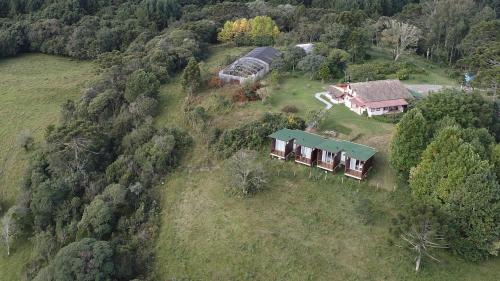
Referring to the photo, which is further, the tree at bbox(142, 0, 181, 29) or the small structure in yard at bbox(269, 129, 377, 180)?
the tree at bbox(142, 0, 181, 29)

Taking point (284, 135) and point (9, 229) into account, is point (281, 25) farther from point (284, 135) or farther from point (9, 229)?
point (9, 229)

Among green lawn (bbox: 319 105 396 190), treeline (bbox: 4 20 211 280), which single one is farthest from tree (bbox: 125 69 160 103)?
green lawn (bbox: 319 105 396 190)

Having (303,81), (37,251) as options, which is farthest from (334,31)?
(37,251)

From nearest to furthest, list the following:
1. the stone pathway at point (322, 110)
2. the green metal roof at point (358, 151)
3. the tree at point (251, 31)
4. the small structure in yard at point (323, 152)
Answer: the green metal roof at point (358, 151)
the small structure in yard at point (323, 152)
the stone pathway at point (322, 110)
the tree at point (251, 31)

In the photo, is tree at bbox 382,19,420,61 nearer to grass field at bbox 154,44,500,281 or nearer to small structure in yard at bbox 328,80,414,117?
small structure in yard at bbox 328,80,414,117

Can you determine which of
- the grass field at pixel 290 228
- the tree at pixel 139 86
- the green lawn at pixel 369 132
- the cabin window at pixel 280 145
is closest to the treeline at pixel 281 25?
the green lawn at pixel 369 132

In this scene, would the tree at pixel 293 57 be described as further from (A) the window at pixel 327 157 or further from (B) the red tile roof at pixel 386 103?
(A) the window at pixel 327 157

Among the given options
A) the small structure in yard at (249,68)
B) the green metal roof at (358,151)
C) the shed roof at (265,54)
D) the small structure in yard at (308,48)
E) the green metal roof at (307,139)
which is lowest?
the green metal roof at (358,151)
